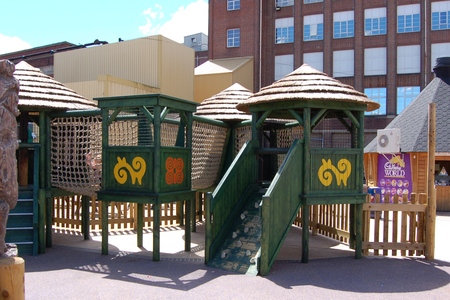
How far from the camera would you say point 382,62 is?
37.4 meters

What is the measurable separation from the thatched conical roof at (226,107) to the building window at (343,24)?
2821 centimetres

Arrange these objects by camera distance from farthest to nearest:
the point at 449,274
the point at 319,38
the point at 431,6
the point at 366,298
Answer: the point at 319,38 → the point at 431,6 → the point at 449,274 → the point at 366,298

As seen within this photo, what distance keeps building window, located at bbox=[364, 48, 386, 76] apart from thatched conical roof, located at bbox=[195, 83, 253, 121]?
90.4 ft

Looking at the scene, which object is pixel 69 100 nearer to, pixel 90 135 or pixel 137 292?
pixel 90 135

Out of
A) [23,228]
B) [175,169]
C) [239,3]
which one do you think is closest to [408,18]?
[239,3]

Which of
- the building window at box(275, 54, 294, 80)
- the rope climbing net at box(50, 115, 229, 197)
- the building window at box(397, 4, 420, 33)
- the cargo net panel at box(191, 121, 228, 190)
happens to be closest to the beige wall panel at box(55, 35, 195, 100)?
the building window at box(275, 54, 294, 80)

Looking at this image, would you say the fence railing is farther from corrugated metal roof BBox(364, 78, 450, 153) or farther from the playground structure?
corrugated metal roof BBox(364, 78, 450, 153)

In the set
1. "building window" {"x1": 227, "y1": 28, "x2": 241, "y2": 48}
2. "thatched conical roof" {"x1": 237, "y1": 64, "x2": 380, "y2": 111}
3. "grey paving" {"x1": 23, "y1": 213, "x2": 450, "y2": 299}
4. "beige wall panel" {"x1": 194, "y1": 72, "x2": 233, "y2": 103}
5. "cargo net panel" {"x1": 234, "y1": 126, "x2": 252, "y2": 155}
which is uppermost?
"building window" {"x1": 227, "y1": 28, "x2": 241, "y2": 48}

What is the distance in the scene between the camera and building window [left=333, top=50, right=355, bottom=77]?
38.0 metres

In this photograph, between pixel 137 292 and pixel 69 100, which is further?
pixel 69 100

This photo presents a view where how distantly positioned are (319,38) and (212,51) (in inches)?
378

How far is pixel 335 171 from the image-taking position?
27.7 ft

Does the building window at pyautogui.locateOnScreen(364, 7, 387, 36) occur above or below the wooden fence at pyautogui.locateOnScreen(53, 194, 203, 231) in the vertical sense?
above

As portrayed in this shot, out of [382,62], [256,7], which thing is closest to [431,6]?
[382,62]
